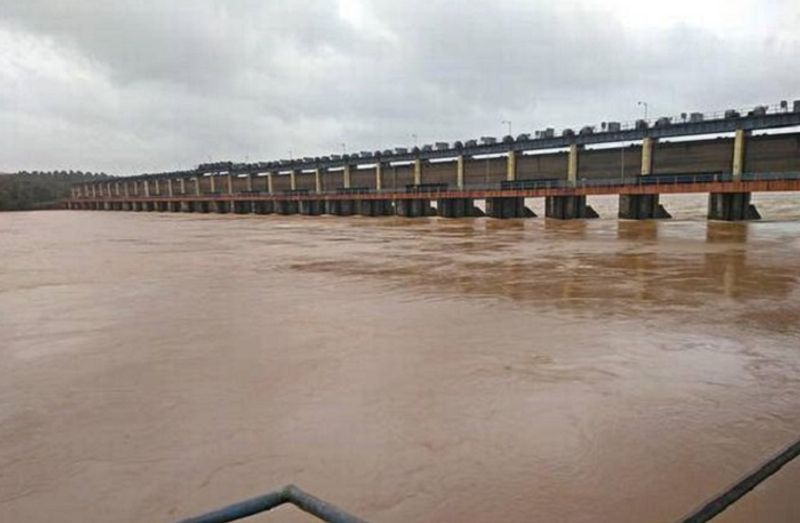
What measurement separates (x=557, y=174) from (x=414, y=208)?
18.0m

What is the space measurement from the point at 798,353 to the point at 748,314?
285cm

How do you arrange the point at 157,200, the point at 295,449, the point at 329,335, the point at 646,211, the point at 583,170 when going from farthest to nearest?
the point at 157,200 < the point at 583,170 < the point at 646,211 < the point at 329,335 < the point at 295,449

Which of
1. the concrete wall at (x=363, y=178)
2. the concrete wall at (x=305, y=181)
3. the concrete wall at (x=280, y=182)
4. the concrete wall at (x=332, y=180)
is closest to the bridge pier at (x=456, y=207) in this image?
the concrete wall at (x=363, y=178)

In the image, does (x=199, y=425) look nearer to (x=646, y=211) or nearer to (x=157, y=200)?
(x=646, y=211)

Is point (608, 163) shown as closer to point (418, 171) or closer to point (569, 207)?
point (569, 207)

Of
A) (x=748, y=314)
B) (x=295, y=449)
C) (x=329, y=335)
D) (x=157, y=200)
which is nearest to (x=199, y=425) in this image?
(x=295, y=449)

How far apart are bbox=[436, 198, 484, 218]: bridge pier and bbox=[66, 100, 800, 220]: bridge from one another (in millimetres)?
116

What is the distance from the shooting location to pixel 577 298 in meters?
12.5

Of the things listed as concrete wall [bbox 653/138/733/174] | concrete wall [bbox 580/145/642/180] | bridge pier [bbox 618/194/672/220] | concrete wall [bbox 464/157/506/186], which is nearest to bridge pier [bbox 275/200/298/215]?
concrete wall [bbox 464/157/506/186]

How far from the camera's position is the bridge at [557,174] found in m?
42.4

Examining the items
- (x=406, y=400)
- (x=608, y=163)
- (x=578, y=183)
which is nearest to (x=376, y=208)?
(x=578, y=183)

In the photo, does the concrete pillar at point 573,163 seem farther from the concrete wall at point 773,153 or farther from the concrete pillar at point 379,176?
the concrete pillar at point 379,176

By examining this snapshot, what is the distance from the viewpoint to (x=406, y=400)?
6.40m

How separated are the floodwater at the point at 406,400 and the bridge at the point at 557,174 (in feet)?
115
